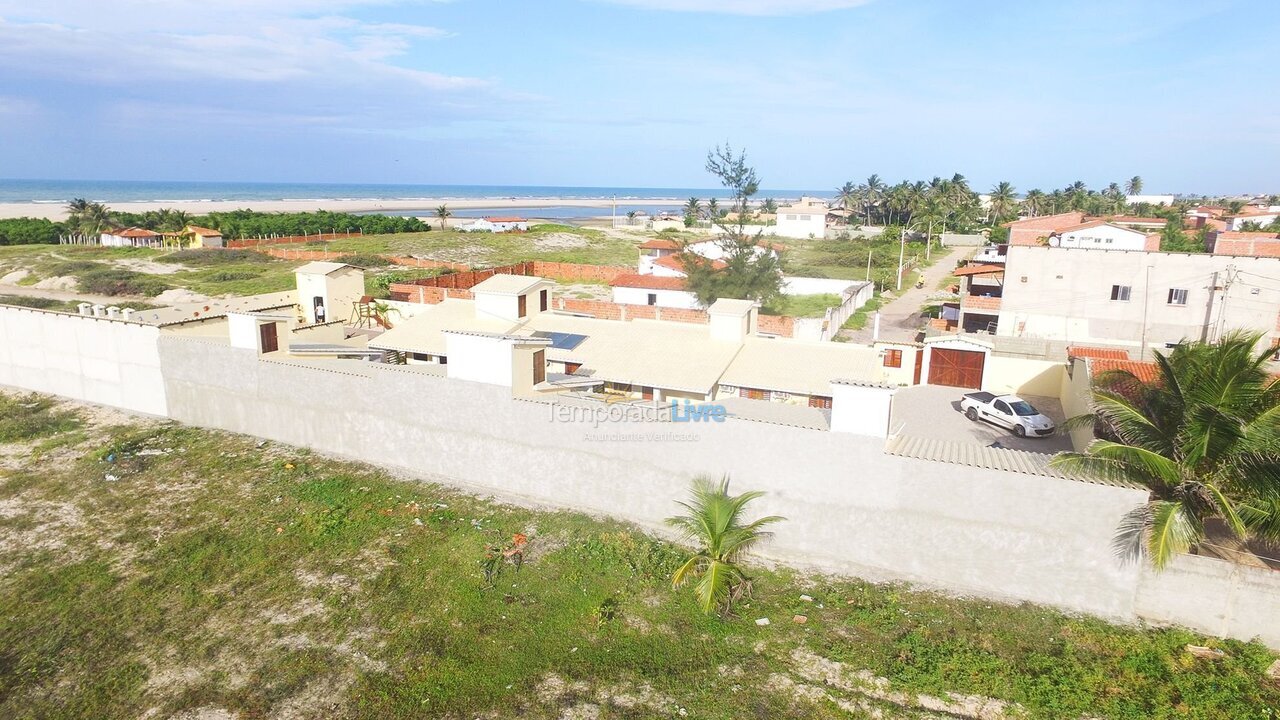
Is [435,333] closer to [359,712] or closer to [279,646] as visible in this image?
[279,646]

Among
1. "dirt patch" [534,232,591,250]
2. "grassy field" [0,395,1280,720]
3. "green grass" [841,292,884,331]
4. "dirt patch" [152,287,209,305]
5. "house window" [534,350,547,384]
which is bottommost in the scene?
"grassy field" [0,395,1280,720]

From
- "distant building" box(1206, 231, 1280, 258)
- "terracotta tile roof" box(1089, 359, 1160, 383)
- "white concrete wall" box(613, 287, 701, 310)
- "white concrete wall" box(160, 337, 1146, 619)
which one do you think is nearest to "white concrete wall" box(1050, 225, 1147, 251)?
"distant building" box(1206, 231, 1280, 258)

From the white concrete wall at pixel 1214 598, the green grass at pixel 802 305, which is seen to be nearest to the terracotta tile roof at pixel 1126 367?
the white concrete wall at pixel 1214 598

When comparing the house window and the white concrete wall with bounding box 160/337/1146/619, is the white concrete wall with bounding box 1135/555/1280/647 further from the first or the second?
the house window

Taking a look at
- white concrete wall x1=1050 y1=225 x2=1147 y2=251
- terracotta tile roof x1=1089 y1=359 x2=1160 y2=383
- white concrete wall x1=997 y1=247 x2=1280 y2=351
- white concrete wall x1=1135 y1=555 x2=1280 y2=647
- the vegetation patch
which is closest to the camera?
white concrete wall x1=1135 y1=555 x2=1280 y2=647

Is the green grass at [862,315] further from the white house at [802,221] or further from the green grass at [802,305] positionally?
the white house at [802,221]

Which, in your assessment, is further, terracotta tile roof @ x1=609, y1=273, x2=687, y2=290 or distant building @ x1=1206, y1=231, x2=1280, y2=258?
distant building @ x1=1206, y1=231, x2=1280, y2=258

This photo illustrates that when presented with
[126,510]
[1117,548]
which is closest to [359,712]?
[126,510]
